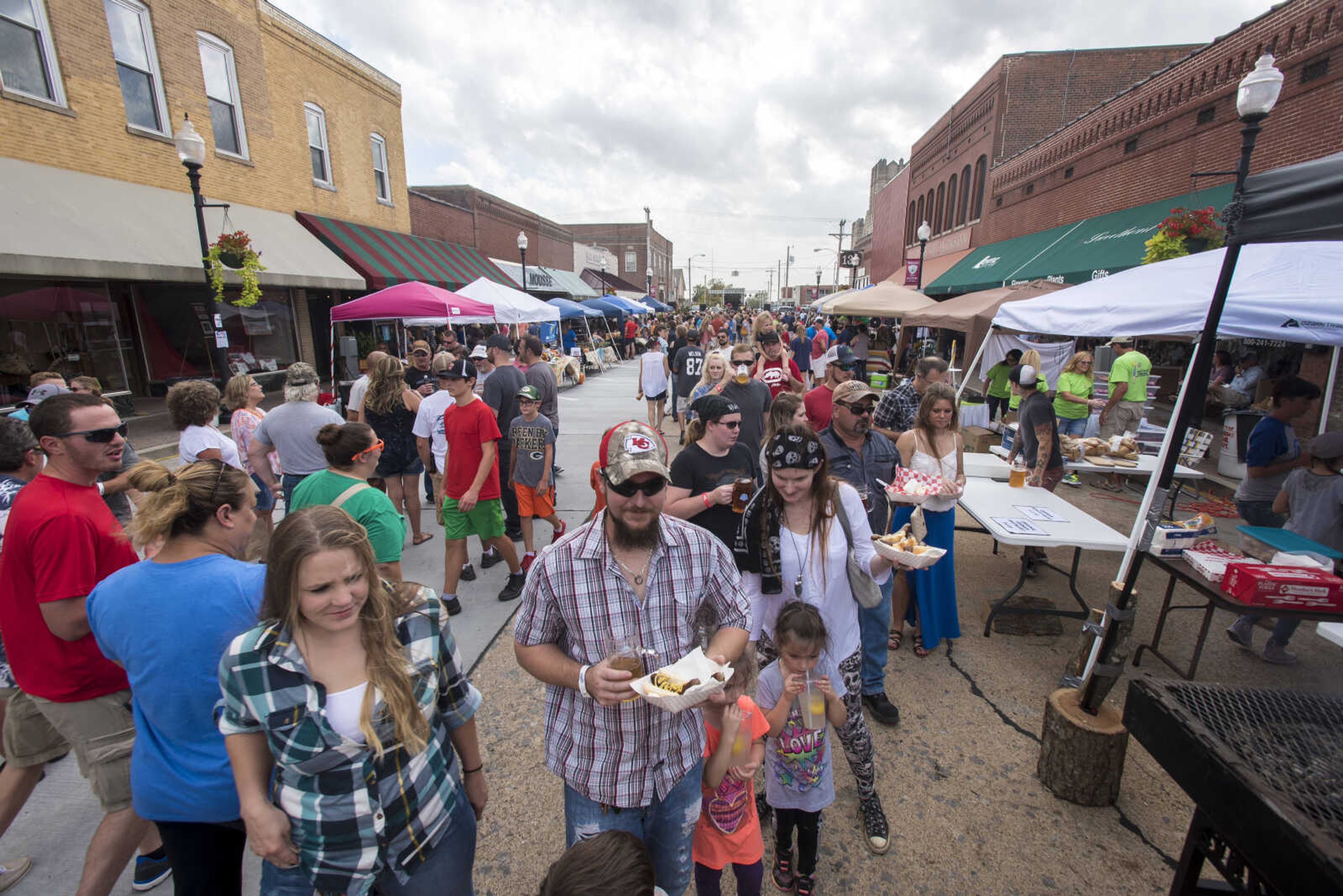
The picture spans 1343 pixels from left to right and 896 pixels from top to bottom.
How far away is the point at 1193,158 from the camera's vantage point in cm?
1097

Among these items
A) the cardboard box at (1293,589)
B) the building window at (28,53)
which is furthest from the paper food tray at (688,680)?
the building window at (28,53)

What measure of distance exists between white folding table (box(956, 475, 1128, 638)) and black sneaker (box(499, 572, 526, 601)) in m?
3.80

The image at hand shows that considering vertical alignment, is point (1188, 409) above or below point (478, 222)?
below

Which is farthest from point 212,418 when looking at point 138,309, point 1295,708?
point 138,309

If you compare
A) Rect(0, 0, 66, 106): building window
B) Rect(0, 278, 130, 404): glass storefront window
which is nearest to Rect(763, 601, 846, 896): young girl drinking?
Rect(0, 278, 130, 404): glass storefront window

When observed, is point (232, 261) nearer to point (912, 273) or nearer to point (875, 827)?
point (875, 827)

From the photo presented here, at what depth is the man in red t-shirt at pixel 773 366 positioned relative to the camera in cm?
626

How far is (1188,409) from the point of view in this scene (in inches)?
117

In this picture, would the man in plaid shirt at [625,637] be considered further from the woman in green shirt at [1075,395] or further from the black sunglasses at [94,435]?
the woman in green shirt at [1075,395]

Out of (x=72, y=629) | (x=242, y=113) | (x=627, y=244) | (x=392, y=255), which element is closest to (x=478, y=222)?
(x=392, y=255)

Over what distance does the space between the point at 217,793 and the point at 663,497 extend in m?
1.69

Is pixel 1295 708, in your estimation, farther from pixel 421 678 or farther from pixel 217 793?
pixel 217 793

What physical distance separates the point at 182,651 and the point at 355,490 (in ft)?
5.18

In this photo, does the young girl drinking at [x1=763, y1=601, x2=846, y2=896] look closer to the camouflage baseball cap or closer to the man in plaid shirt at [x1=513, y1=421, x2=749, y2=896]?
the man in plaid shirt at [x1=513, y1=421, x2=749, y2=896]
